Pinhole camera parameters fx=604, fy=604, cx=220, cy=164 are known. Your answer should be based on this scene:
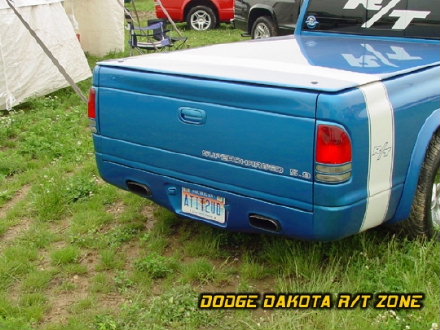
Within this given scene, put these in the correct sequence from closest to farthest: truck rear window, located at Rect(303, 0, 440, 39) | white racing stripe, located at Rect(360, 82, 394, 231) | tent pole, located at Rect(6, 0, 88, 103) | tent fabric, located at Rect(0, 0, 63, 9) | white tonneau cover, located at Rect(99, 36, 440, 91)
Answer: white racing stripe, located at Rect(360, 82, 394, 231) → white tonneau cover, located at Rect(99, 36, 440, 91) → truck rear window, located at Rect(303, 0, 440, 39) → tent pole, located at Rect(6, 0, 88, 103) → tent fabric, located at Rect(0, 0, 63, 9)

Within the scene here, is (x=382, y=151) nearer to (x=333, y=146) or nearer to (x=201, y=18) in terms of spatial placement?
(x=333, y=146)

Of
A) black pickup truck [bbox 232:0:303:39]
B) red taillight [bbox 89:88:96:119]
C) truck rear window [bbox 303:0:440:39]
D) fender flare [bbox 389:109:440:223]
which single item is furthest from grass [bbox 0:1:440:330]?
black pickup truck [bbox 232:0:303:39]

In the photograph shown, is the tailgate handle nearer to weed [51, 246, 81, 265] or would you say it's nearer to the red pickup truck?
weed [51, 246, 81, 265]

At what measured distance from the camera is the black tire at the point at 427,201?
11.6ft

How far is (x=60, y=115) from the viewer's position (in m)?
7.37

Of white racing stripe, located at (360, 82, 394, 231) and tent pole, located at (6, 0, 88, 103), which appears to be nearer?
white racing stripe, located at (360, 82, 394, 231)

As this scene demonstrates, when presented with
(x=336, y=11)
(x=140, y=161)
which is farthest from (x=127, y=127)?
(x=336, y=11)

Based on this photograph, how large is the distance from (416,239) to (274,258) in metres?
0.88

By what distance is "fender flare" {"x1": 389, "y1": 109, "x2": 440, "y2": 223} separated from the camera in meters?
3.38

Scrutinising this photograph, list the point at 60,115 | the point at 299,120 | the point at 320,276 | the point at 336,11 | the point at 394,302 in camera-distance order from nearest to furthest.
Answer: the point at 299,120
the point at 394,302
the point at 320,276
the point at 336,11
the point at 60,115

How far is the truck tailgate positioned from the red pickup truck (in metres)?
11.5

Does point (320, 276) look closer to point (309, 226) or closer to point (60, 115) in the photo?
point (309, 226)

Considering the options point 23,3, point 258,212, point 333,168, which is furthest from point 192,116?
point 23,3

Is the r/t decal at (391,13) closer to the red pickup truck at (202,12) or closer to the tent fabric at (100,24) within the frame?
the tent fabric at (100,24)
